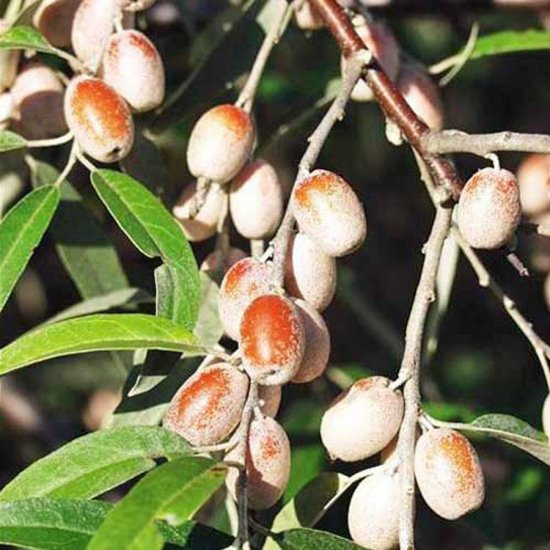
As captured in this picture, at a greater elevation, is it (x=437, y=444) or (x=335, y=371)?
(x=437, y=444)

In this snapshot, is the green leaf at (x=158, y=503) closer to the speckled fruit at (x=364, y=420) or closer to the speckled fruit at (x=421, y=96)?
the speckled fruit at (x=364, y=420)

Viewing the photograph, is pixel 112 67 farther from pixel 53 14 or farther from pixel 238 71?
pixel 238 71

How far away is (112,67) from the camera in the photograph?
3.54 ft

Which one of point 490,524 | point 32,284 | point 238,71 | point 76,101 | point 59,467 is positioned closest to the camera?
point 59,467

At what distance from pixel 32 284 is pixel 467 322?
2.19ft

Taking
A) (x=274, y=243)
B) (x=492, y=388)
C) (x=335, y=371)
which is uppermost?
(x=274, y=243)

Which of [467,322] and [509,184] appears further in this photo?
[467,322]

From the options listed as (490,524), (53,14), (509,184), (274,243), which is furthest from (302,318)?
(490,524)

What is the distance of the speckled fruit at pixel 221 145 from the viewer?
106cm

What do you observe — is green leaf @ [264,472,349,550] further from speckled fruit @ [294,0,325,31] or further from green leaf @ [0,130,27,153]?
speckled fruit @ [294,0,325,31]

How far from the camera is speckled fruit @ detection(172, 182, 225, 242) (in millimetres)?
1115

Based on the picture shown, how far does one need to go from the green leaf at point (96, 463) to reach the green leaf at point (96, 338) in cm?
5

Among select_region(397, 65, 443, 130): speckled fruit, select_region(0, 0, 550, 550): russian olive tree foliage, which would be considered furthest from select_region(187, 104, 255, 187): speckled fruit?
select_region(397, 65, 443, 130): speckled fruit

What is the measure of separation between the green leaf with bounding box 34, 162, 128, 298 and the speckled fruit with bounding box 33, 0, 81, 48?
142mm
